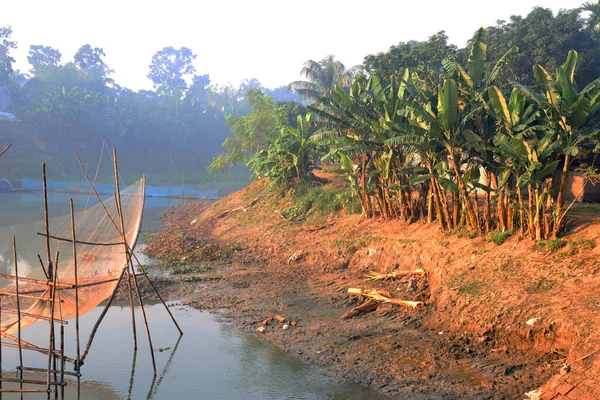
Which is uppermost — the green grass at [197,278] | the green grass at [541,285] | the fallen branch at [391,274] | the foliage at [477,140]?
the foliage at [477,140]

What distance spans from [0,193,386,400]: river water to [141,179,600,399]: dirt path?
44 cm

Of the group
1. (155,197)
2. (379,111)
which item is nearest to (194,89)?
(155,197)

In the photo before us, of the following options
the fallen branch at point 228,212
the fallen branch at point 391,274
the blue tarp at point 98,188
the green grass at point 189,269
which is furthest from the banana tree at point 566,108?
the blue tarp at point 98,188

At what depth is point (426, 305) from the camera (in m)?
11.0

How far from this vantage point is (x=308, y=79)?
38.6 m

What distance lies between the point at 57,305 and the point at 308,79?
105ft

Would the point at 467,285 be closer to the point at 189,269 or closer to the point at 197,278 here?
the point at 197,278

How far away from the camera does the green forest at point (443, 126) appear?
34.8 ft

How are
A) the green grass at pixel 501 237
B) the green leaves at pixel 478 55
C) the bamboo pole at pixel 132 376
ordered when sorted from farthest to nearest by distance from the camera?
the green leaves at pixel 478 55 < the green grass at pixel 501 237 < the bamboo pole at pixel 132 376

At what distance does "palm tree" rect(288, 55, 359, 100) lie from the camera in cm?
3806

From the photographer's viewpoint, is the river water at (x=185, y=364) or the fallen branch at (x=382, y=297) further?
the fallen branch at (x=382, y=297)

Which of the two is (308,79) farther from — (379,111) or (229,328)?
(229,328)

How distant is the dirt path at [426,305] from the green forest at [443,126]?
3.05 ft

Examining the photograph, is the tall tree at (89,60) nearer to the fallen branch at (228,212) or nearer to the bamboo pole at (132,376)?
the fallen branch at (228,212)
